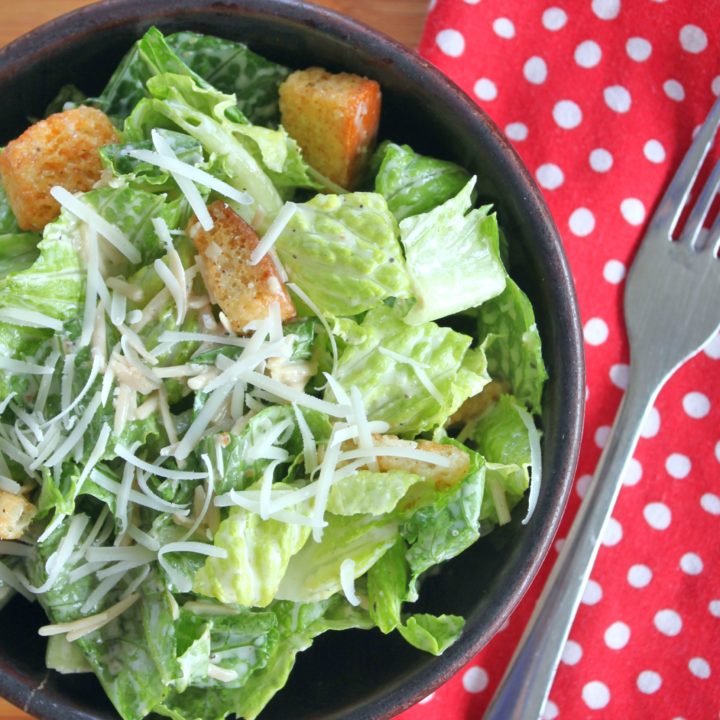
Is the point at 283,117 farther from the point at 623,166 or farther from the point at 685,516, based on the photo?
the point at 685,516

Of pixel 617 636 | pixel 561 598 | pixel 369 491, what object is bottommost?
pixel 617 636

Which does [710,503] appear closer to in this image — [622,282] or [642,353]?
[642,353]

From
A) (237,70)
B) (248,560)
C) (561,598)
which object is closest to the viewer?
(248,560)

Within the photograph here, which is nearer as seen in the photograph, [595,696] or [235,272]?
[235,272]

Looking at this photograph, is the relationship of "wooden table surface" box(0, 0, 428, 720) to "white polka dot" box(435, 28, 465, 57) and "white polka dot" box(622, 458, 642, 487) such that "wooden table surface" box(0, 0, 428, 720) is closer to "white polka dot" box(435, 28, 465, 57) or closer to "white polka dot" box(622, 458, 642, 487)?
"white polka dot" box(435, 28, 465, 57)

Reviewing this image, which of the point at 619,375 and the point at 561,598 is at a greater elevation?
the point at 619,375

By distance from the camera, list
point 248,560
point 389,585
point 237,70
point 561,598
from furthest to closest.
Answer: point 561,598, point 237,70, point 389,585, point 248,560

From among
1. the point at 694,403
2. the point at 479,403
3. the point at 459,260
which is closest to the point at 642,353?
the point at 694,403

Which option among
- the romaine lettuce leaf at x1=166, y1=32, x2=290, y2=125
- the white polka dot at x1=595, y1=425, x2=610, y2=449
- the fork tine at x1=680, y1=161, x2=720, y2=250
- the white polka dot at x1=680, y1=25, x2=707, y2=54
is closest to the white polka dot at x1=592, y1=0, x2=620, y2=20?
the white polka dot at x1=680, y1=25, x2=707, y2=54
